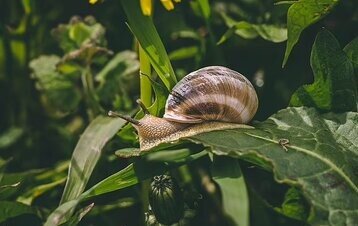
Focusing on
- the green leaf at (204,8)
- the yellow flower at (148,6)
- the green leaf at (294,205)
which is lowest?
the green leaf at (294,205)

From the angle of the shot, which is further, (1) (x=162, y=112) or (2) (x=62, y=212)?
(1) (x=162, y=112)

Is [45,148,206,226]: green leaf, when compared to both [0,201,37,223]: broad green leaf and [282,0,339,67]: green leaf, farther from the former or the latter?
[282,0,339,67]: green leaf

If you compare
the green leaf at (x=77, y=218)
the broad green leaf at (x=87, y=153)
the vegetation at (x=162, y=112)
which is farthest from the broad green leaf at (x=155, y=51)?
the green leaf at (x=77, y=218)

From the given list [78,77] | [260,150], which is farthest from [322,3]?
[78,77]

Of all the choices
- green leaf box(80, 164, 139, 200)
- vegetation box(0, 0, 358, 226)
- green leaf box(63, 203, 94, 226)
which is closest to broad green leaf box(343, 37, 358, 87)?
vegetation box(0, 0, 358, 226)

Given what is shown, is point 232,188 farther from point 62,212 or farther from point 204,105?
point 62,212

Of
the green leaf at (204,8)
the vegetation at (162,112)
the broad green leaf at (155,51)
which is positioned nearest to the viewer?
the vegetation at (162,112)

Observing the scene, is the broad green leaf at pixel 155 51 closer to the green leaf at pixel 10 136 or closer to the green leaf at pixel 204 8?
the green leaf at pixel 204 8

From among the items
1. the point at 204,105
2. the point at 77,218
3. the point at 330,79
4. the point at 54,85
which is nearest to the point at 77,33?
the point at 54,85
